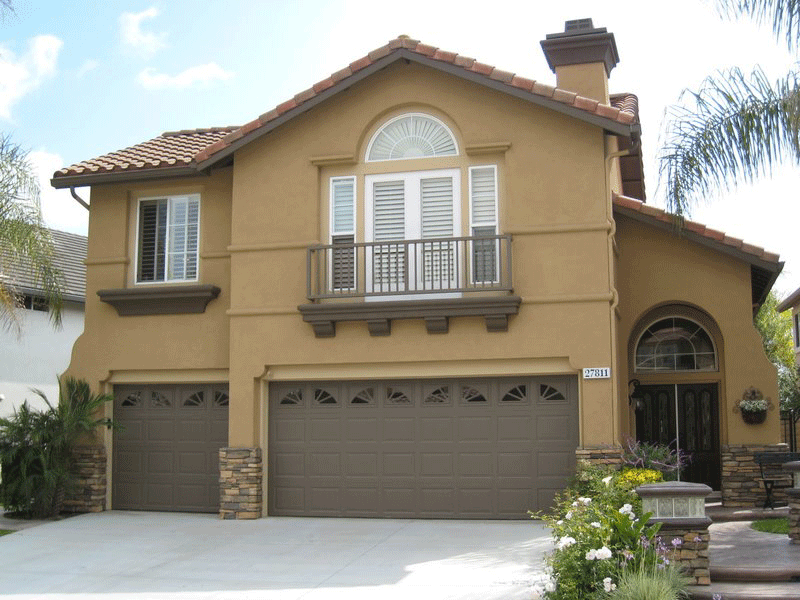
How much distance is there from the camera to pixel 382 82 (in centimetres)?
1664

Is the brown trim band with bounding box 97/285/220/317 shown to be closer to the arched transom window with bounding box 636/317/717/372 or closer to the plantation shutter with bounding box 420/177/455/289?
the plantation shutter with bounding box 420/177/455/289

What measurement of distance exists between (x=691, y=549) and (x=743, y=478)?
6.95 metres

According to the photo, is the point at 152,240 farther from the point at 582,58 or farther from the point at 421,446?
the point at 582,58

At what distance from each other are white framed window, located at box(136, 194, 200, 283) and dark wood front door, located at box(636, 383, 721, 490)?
8589 mm

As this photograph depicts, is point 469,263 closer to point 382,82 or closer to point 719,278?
point 382,82

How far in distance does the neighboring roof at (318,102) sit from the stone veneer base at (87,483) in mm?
4875

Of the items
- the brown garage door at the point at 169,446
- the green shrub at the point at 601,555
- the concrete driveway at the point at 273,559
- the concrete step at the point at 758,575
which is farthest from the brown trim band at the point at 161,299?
the concrete step at the point at 758,575

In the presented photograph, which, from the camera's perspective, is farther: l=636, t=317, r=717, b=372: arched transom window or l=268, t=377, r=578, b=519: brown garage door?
l=636, t=317, r=717, b=372: arched transom window

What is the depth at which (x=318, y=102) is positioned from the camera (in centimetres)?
1642

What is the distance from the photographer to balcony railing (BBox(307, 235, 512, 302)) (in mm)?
15625

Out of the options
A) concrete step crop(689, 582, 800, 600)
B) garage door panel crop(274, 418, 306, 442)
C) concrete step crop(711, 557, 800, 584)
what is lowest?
concrete step crop(689, 582, 800, 600)

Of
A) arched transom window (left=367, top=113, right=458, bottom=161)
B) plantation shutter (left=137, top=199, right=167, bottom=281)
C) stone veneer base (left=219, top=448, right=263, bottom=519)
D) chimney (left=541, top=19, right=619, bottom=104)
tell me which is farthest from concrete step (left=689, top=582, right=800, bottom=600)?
plantation shutter (left=137, top=199, right=167, bottom=281)

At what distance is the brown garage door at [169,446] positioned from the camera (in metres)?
17.3

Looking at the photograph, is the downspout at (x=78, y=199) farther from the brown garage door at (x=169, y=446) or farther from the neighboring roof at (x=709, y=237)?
the neighboring roof at (x=709, y=237)
